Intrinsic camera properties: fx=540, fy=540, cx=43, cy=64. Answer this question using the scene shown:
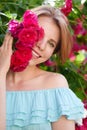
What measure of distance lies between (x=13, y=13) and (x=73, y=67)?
357mm

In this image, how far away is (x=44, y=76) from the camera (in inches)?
79.4

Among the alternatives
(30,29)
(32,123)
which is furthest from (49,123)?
(30,29)

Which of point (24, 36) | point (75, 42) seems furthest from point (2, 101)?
point (75, 42)

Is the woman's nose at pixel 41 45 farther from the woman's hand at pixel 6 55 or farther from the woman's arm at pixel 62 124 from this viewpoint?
the woman's arm at pixel 62 124

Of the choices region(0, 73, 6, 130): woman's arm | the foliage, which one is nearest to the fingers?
region(0, 73, 6, 130): woman's arm

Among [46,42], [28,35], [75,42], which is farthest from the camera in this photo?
[75,42]

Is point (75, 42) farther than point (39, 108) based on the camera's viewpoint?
Yes

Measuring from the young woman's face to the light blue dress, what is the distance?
121 millimetres

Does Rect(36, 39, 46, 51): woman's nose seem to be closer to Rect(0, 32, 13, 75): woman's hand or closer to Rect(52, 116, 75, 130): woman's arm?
Rect(0, 32, 13, 75): woman's hand

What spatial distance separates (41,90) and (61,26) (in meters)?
0.25

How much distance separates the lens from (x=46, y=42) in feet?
6.44

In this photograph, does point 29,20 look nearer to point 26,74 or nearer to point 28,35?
point 28,35

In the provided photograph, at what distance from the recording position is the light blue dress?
193cm

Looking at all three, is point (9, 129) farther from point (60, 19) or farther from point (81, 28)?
point (81, 28)
